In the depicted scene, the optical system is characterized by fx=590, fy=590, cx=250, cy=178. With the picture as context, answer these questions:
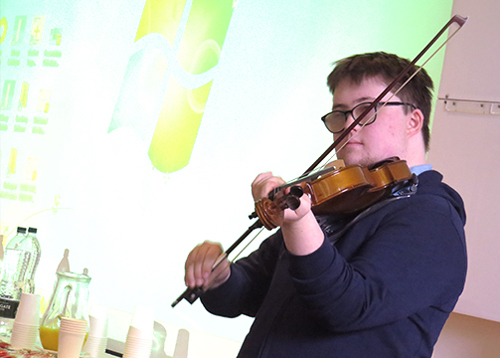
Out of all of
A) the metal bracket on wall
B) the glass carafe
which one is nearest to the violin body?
the metal bracket on wall

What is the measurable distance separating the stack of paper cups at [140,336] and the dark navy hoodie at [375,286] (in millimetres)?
895

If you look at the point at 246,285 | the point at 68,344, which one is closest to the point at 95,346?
the point at 68,344

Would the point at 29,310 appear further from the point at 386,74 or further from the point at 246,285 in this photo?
the point at 386,74

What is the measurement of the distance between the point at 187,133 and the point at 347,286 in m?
1.66

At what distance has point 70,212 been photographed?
291 centimetres

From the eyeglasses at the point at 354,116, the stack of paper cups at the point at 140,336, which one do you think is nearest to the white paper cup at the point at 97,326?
the stack of paper cups at the point at 140,336

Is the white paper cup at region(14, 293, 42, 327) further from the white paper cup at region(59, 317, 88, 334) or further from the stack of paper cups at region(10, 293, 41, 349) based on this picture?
the white paper cup at region(59, 317, 88, 334)

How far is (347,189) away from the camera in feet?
3.94

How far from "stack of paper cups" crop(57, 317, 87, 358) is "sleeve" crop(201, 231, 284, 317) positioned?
1.75 feet

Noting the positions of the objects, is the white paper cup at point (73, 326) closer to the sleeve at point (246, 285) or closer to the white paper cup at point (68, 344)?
the white paper cup at point (68, 344)

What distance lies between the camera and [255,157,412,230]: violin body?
3.78ft

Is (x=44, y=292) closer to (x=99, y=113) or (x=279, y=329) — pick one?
(x=99, y=113)

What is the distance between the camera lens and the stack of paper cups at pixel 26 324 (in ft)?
6.88

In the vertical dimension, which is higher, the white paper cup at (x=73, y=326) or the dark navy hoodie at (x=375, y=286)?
the dark navy hoodie at (x=375, y=286)
